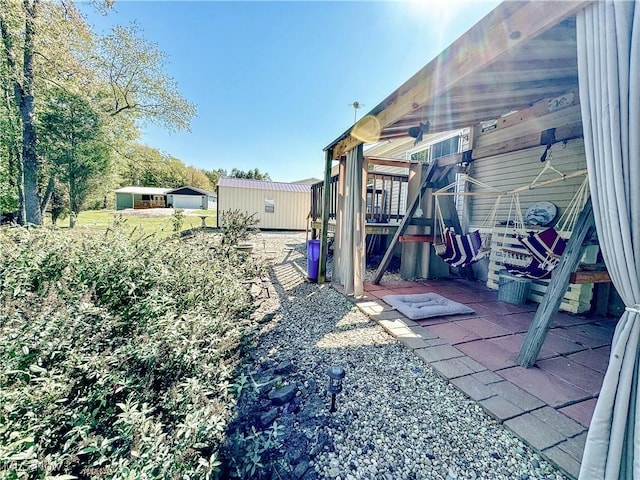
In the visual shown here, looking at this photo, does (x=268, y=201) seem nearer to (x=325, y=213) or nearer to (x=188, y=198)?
(x=325, y=213)

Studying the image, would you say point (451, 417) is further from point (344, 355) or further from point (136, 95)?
point (136, 95)

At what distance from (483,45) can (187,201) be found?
3085 cm

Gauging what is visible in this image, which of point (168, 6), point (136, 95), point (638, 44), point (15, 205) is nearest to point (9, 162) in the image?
point (15, 205)

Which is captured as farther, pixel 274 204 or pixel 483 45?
pixel 274 204

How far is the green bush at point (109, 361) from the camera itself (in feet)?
3.71

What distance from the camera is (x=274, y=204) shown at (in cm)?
1502

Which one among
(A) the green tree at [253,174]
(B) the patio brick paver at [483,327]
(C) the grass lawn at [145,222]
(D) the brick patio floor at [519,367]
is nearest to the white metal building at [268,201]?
(C) the grass lawn at [145,222]

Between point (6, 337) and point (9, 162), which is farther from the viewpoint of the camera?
point (9, 162)

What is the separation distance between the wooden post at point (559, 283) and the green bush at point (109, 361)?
2364 millimetres

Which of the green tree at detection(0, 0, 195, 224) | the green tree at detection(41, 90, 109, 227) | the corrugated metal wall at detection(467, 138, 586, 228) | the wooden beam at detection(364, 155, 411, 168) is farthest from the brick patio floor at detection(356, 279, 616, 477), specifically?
the green tree at detection(41, 90, 109, 227)

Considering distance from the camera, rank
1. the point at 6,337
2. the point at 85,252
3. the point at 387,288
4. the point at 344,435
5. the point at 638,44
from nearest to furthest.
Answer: the point at 638,44 < the point at 6,337 < the point at 344,435 < the point at 85,252 < the point at 387,288

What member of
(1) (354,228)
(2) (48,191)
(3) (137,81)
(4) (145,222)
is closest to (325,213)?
(1) (354,228)

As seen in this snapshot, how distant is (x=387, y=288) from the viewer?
4.54 m

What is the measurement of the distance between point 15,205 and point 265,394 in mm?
12018
